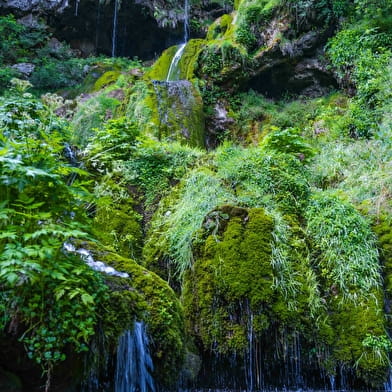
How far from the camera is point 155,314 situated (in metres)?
3.20

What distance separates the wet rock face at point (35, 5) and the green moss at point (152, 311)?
50.6ft

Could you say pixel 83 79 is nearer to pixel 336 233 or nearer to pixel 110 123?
pixel 110 123

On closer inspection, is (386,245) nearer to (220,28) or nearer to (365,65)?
(365,65)

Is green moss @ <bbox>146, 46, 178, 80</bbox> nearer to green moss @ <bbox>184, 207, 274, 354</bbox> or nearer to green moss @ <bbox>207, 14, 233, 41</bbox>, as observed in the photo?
green moss @ <bbox>207, 14, 233, 41</bbox>

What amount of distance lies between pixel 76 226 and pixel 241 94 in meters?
9.55

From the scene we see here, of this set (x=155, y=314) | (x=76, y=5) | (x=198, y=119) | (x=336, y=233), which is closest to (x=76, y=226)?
(x=155, y=314)

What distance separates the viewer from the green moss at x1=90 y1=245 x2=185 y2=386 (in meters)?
2.88

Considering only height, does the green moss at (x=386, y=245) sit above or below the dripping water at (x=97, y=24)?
below

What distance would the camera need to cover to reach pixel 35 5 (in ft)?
51.8

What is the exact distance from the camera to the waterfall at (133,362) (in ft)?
9.64

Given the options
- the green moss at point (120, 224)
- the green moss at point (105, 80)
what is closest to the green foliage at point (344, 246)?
the green moss at point (120, 224)

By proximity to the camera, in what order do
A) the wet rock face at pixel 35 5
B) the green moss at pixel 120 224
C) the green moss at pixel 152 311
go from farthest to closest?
the wet rock face at pixel 35 5 → the green moss at pixel 120 224 → the green moss at pixel 152 311

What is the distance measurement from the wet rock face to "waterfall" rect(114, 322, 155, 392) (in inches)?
639

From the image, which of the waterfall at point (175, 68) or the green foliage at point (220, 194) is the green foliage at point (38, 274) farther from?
the waterfall at point (175, 68)
